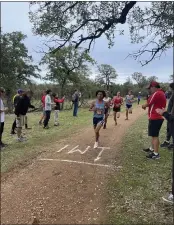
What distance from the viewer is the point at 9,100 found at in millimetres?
33344

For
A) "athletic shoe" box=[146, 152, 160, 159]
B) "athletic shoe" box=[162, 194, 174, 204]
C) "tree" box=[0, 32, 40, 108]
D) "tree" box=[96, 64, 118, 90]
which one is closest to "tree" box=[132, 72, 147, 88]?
"tree" box=[96, 64, 118, 90]

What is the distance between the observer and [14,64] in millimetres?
34312

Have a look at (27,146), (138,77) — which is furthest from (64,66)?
(138,77)

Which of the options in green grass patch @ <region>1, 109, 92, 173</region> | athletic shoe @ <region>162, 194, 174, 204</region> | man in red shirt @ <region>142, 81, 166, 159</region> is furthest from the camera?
man in red shirt @ <region>142, 81, 166, 159</region>

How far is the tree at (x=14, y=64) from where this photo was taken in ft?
106

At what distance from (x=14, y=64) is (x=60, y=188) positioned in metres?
29.8

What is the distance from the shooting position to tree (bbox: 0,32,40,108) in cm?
3226

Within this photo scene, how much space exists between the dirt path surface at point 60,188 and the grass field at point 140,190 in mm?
268

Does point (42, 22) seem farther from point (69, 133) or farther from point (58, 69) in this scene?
point (58, 69)

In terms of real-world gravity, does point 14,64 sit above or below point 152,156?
above

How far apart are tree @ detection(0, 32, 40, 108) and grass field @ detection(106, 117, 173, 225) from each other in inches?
1005

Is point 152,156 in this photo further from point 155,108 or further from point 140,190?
point 140,190

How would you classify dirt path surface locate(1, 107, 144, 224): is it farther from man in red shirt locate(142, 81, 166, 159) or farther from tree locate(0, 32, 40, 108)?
tree locate(0, 32, 40, 108)

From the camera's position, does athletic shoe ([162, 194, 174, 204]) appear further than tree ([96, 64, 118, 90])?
No
